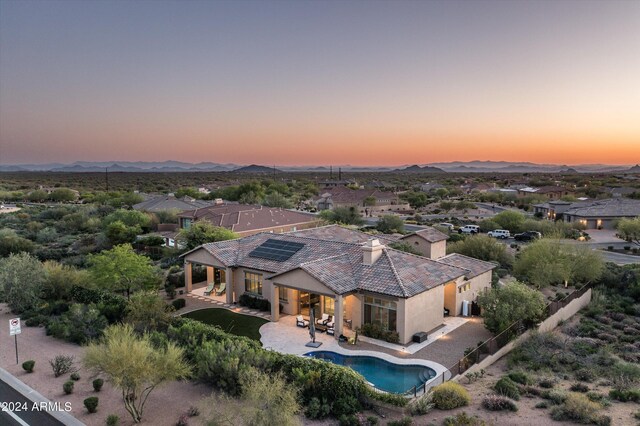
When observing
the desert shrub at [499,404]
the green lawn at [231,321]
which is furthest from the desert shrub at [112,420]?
the desert shrub at [499,404]

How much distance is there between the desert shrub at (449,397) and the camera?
16234mm

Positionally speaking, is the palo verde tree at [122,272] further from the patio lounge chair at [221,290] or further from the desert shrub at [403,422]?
the desert shrub at [403,422]

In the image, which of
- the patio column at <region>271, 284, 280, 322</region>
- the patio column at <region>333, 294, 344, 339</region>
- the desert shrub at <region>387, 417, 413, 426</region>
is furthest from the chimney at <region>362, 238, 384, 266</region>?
the desert shrub at <region>387, 417, 413, 426</region>

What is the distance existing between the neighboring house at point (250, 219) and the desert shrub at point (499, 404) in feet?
112

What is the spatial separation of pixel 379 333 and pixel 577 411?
10.0m

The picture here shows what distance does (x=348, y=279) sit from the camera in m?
25.3

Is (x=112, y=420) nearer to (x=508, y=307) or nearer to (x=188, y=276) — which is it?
(x=188, y=276)

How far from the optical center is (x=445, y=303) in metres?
28.3

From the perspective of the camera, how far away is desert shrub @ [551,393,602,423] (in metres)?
15.2

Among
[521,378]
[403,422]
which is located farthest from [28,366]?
[521,378]

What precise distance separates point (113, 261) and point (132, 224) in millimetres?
31152

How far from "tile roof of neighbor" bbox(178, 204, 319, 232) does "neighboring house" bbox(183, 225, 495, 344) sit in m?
16.5

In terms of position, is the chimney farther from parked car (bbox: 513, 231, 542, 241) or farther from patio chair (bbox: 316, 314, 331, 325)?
parked car (bbox: 513, 231, 542, 241)

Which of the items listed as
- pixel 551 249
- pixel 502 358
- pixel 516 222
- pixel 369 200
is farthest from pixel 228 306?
pixel 369 200
